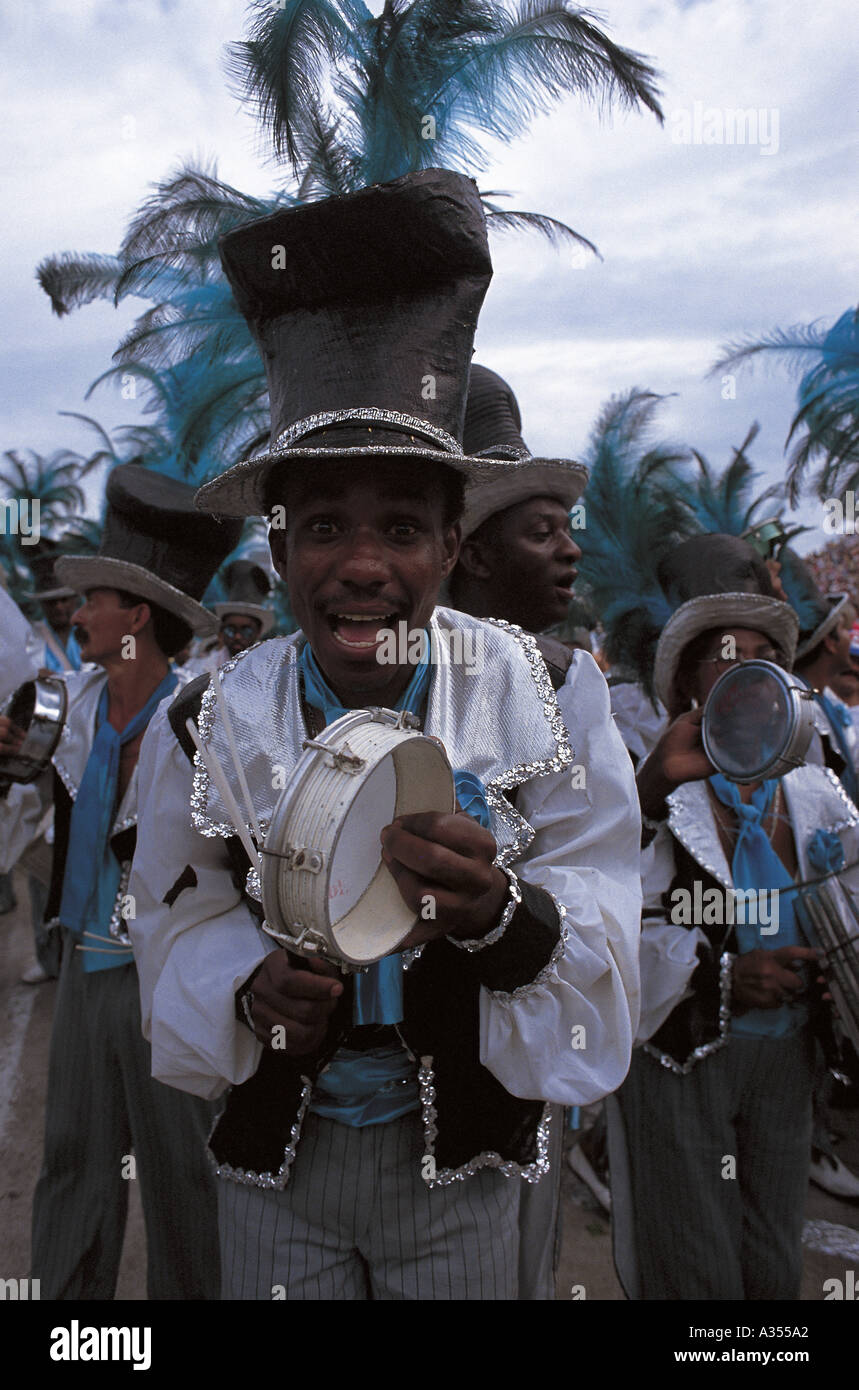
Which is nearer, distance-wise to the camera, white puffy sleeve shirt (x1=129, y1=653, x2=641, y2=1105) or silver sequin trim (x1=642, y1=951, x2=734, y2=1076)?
white puffy sleeve shirt (x1=129, y1=653, x2=641, y2=1105)

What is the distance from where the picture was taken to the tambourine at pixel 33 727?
3168 millimetres

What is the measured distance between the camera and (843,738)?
3936 mm

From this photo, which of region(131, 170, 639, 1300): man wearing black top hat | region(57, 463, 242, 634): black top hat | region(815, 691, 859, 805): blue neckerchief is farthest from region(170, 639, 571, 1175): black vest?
region(815, 691, 859, 805): blue neckerchief

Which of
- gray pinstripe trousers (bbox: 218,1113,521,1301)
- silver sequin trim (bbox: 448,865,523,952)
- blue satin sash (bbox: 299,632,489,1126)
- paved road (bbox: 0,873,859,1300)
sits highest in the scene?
silver sequin trim (bbox: 448,865,523,952)

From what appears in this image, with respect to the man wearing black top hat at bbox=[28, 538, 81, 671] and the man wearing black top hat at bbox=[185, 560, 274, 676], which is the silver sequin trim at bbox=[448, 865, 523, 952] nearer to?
the man wearing black top hat at bbox=[28, 538, 81, 671]

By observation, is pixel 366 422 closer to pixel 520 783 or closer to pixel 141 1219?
pixel 520 783

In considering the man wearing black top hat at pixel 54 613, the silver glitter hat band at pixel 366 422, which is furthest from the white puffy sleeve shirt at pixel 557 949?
the man wearing black top hat at pixel 54 613

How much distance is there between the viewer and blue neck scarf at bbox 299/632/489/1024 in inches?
65.6

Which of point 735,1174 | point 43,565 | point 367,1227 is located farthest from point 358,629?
point 43,565

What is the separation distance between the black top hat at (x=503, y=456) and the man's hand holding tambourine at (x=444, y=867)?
1.71m

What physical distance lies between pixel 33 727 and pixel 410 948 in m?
2.04

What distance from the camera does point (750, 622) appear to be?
10.5 feet

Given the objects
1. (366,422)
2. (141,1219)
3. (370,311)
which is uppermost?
(370,311)

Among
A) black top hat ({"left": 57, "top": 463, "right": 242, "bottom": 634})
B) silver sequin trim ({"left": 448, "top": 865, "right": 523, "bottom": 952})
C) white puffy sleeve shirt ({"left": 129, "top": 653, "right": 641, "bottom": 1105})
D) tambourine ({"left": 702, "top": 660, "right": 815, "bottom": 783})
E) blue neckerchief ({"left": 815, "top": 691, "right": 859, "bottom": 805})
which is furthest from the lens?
blue neckerchief ({"left": 815, "top": 691, "right": 859, "bottom": 805})
